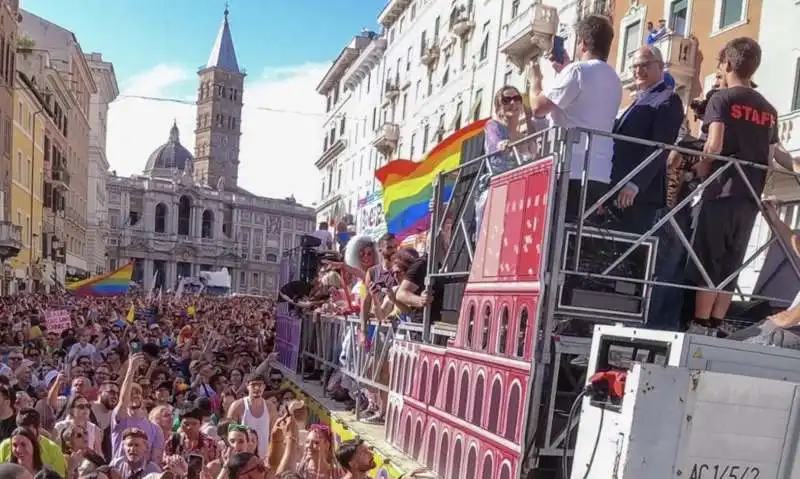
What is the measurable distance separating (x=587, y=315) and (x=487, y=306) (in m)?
0.68

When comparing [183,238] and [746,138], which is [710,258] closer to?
[746,138]

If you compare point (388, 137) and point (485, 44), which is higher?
point (485, 44)

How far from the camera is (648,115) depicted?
497 cm

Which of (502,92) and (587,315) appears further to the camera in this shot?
(502,92)

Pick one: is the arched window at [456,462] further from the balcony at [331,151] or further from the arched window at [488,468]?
the balcony at [331,151]

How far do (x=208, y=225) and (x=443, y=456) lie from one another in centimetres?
11535

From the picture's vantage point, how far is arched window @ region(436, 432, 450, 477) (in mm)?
5152

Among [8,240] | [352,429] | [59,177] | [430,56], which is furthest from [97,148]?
[352,429]

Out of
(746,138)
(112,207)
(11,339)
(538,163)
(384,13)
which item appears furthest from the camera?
(112,207)

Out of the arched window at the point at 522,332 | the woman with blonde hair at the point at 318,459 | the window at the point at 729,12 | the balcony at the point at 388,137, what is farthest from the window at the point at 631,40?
the balcony at the point at 388,137

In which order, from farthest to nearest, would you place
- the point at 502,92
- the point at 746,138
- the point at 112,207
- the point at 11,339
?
1. the point at 112,207
2. the point at 11,339
3. the point at 502,92
4. the point at 746,138

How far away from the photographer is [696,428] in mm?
3307

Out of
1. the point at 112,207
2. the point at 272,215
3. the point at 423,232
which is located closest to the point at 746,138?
the point at 423,232

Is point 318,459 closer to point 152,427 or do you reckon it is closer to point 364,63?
point 152,427
